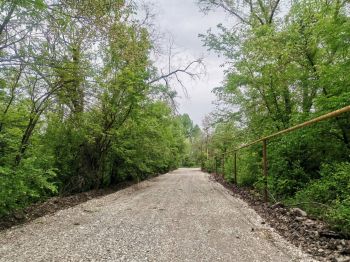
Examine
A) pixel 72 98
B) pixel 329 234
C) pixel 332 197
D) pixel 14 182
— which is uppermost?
pixel 72 98

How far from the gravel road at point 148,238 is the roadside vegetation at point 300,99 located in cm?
105

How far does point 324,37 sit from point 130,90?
531cm

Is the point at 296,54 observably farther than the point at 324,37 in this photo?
Yes

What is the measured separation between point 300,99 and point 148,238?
5945 millimetres

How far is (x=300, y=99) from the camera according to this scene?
7.74 meters

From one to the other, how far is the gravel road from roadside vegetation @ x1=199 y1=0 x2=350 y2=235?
1.05 metres

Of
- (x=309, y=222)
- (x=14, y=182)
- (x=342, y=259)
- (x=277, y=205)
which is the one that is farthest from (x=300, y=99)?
(x=14, y=182)

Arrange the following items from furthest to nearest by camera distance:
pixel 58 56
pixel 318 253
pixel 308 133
A: pixel 308 133 < pixel 58 56 < pixel 318 253

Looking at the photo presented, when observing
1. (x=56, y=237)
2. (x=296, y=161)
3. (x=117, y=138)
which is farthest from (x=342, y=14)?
(x=117, y=138)

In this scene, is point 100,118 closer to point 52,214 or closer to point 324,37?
point 52,214

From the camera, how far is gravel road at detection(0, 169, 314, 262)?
10.0 ft

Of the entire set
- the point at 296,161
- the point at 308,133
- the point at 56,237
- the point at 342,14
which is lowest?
the point at 56,237

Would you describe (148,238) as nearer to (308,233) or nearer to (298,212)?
(308,233)

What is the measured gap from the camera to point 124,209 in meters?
5.87
